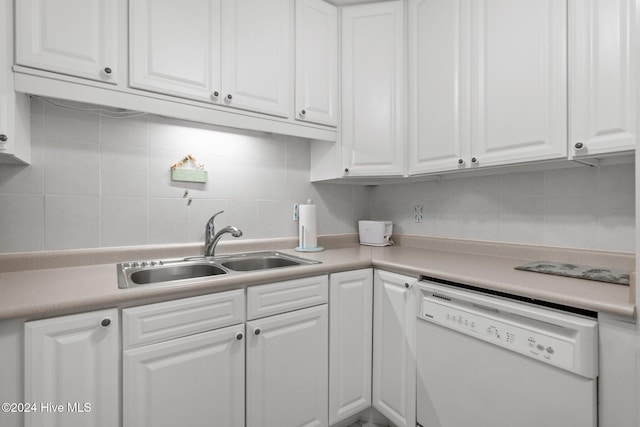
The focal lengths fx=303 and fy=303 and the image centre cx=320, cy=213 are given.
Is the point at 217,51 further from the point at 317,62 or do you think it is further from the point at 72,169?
Answer: the point at 72,169

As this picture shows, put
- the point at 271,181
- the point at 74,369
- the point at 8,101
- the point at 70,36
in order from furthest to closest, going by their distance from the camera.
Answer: the point at 271,181, the point at 70,36, the point at 8,101, the point at 74,369

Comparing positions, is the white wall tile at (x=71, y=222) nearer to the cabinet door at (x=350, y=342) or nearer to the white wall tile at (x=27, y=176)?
the white wall tile at (x=27, y=176)

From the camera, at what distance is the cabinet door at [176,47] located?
129 centimetres

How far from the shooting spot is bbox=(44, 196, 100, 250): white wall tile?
53.1 inches

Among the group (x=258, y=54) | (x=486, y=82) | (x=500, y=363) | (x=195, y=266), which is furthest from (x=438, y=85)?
(x=195, y=266)

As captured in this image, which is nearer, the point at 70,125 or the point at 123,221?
the point at 70,125

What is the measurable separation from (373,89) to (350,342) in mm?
1468

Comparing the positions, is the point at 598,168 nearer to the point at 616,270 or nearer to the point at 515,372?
the point at 616,270

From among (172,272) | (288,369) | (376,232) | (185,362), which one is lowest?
(288,369)

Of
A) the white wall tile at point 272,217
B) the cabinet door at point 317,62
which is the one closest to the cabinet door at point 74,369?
the white wall tile at point 272,217

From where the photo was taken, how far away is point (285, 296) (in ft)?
4.39

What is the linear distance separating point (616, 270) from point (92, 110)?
2447mm

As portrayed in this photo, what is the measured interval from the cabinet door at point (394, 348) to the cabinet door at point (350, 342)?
0.04 metres

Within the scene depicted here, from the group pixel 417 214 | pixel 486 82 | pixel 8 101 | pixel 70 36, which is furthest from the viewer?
pixel 417 214
